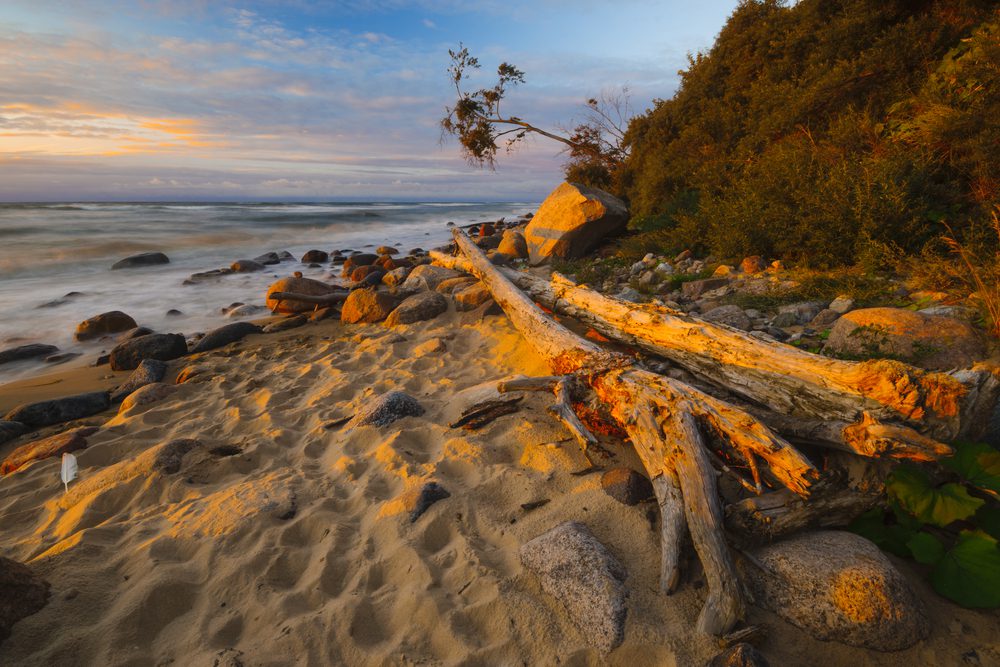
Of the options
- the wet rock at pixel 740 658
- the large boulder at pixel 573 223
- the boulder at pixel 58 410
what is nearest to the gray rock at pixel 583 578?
the wet rock at pixel 740 658

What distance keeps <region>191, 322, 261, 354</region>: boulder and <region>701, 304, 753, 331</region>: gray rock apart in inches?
252

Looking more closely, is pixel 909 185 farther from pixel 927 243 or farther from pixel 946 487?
pixel 946 487

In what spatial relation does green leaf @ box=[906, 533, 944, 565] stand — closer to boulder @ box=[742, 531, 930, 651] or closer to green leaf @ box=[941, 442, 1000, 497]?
boulder @ box=[742, 531, 930, 651]

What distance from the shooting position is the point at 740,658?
1.78 metres

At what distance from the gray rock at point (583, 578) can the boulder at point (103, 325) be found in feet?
27.8

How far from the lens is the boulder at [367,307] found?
7.13 metres

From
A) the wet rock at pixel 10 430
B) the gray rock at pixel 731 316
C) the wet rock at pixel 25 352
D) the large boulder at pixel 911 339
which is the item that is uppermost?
the large boulder at pixel 911 339

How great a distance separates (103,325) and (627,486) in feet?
29.0

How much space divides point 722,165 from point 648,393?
24.6ft

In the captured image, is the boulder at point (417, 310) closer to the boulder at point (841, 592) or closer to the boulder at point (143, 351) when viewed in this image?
the boulder at point (143, 351)

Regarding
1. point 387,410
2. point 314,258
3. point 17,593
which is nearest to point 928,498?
point 387,410

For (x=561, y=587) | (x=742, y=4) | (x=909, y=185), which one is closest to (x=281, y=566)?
(x=561, y=587)

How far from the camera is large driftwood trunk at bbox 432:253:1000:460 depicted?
217 centimetres

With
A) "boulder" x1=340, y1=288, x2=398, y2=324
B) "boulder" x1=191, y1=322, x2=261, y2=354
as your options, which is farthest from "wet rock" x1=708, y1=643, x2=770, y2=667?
"boulder" x1=191, y1=322, x2=261, y2=354
